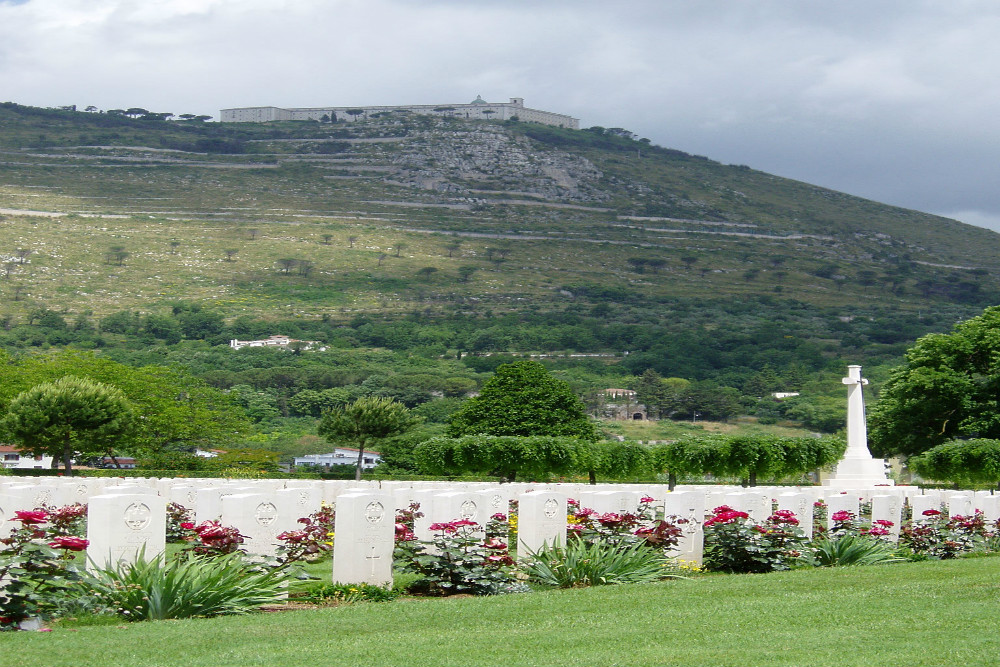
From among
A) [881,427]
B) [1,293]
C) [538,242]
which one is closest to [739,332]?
[538,242]

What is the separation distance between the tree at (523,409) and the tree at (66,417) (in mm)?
13793

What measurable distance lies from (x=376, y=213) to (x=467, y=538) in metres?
171

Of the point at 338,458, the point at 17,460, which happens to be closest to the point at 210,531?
the point at 17,460

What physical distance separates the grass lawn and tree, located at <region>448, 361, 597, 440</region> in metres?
36.4

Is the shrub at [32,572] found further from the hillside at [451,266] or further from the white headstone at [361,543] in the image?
the hillside at [451,266]

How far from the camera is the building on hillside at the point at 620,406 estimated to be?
105812 mm

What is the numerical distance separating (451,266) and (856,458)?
122566 mm

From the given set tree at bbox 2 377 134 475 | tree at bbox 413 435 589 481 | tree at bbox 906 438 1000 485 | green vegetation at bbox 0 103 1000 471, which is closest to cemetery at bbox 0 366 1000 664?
tree at bbox 906 438 1000 485

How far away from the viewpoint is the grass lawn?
8.80 m

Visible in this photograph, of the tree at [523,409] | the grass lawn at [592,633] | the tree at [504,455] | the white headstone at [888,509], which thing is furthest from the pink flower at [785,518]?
the tree at [523,409]

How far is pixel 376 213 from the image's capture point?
7146 inches

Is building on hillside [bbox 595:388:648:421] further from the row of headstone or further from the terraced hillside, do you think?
the row of headstone

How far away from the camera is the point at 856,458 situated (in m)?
37.8

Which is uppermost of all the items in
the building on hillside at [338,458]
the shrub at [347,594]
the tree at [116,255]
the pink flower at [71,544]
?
the tree at [116,255]
